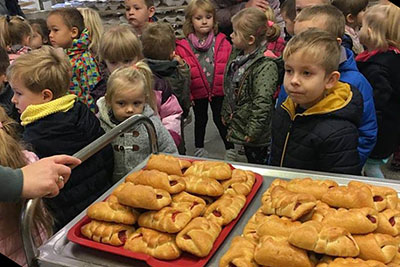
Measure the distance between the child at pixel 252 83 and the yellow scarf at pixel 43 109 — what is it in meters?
1.26

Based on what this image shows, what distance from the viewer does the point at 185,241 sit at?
99 cm

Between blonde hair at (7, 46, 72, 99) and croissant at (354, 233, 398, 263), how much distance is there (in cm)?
144

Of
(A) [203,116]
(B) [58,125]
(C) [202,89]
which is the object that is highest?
(B) [58,125]

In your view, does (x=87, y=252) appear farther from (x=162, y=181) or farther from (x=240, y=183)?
(x=240, y=183)

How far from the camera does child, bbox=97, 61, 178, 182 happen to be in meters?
1.92

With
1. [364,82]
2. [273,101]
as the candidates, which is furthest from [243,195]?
[273,101]

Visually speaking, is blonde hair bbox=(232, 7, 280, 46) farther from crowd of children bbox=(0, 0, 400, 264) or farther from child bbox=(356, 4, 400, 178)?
child bbox=(356, 4, 400, 178)

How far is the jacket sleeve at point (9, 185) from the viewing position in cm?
105

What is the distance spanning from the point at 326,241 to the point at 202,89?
2595mm

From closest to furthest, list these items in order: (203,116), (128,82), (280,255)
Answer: (280,255), (128,82), (203,116)

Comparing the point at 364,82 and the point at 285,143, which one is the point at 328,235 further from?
the point at 364,82

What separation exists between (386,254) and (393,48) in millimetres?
1839

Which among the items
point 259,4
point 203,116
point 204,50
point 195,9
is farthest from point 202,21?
point 203,116

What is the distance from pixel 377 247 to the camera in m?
0.90
